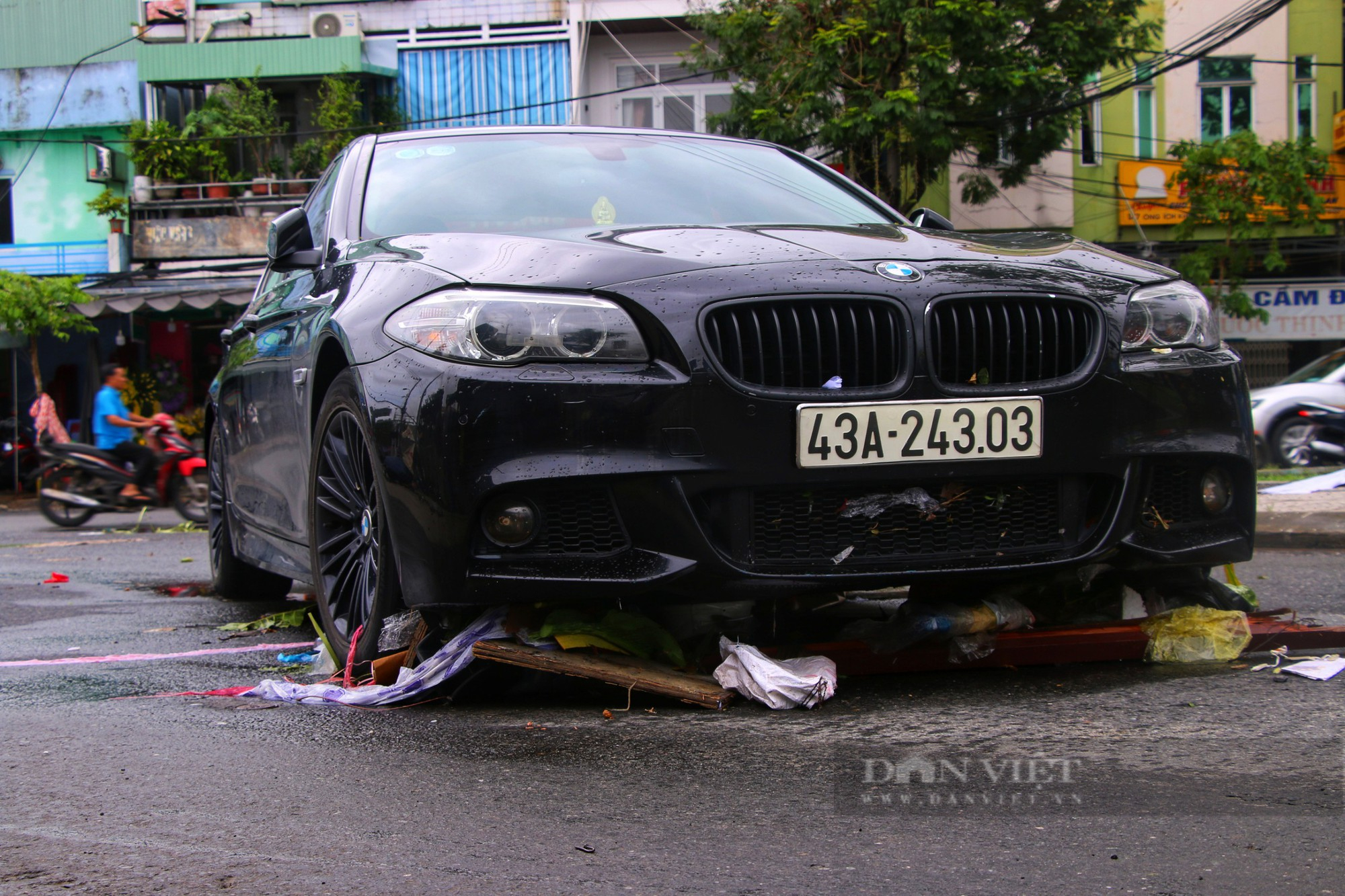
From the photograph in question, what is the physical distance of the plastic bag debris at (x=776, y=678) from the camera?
3195 mm

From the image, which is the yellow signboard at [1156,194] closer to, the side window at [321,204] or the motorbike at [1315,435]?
the motorbike at [1315,435]

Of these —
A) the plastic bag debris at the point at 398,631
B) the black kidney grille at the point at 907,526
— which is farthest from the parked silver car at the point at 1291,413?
A: the plastic bag debris at the point at 398,631

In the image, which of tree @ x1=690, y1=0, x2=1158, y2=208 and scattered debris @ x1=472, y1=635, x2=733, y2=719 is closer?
scattered debris @ x1=472, y1=635, x2=733, y2=719

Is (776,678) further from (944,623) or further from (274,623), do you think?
(274,623)

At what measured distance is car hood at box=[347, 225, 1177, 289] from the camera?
314 cm

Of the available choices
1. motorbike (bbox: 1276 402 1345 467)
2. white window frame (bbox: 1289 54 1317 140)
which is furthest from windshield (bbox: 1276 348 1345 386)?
white window frame (bbox: 1289 54 1317 140)

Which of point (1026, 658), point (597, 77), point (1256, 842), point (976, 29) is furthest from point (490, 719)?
point (597, 77)

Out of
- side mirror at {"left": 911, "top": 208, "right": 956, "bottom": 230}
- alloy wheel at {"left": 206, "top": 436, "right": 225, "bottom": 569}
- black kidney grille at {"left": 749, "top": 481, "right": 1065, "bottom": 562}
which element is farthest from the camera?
alloy wheel at {"left": 206, "top": 436, "right": 225, "bottom": 569}

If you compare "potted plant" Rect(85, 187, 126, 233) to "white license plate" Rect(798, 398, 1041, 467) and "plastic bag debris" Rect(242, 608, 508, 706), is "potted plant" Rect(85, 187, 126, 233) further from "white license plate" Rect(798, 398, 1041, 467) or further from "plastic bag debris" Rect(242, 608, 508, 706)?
"white license plate" Rect(798, 398, 1041, 467)

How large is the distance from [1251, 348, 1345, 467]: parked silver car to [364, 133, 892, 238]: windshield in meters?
11.4

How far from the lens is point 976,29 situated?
17.6 metres

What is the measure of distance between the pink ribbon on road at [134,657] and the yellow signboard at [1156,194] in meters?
21.1

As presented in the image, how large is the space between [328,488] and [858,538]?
5.07 ft

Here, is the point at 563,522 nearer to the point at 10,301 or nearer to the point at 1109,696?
the point at 1109,696
